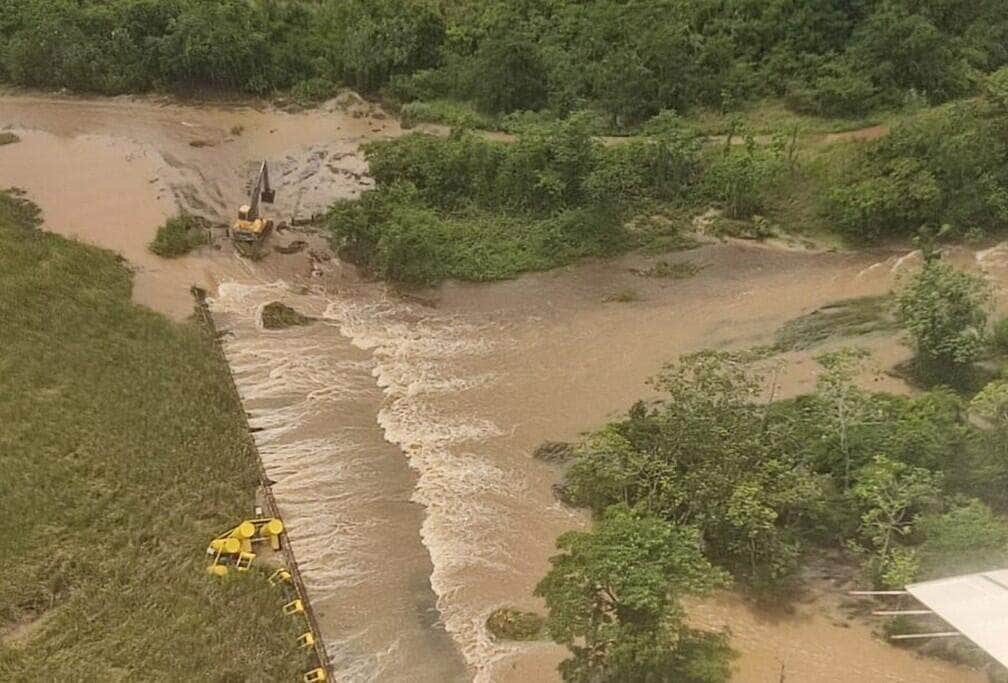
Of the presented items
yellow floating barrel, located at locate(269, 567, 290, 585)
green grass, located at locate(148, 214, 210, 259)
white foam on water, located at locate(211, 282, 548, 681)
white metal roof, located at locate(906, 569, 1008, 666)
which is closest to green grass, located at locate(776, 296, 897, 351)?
white foam on water, located at locate(211, 282, 548, 681)

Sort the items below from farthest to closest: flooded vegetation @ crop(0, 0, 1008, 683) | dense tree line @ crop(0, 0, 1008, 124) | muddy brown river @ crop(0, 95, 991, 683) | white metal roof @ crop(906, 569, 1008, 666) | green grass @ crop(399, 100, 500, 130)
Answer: green grass @ crop(399, 100, 500, 130), dense tree line @ crop(0, 0, 1008, 124), muddy brown river @ crop(0, 95, 991, 683), flooded vegetation @ crop(0, 0, 1008, 683), white metal roof @ crop(906, 569, 1008, 666)

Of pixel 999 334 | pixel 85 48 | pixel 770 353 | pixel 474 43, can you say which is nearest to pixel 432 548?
pixel 770 353

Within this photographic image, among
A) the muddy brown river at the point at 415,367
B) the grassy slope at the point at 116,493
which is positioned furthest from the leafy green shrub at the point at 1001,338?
the grassy slope at the point at 116,493

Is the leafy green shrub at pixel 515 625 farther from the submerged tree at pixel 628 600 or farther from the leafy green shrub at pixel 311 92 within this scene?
the leafy green shrub at pixel 311 92

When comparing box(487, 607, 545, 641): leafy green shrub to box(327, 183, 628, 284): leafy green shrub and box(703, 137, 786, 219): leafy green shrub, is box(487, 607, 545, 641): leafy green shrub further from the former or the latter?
box(703, 137, 786, 219): leafy green shrub

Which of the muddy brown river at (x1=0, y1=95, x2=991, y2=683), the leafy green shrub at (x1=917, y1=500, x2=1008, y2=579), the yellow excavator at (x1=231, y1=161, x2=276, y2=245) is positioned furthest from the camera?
the yellow excavator at (x1=231, y1=161, x2=276, y2=245)

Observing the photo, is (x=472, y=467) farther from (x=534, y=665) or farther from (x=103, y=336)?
(x=103, y=336)
